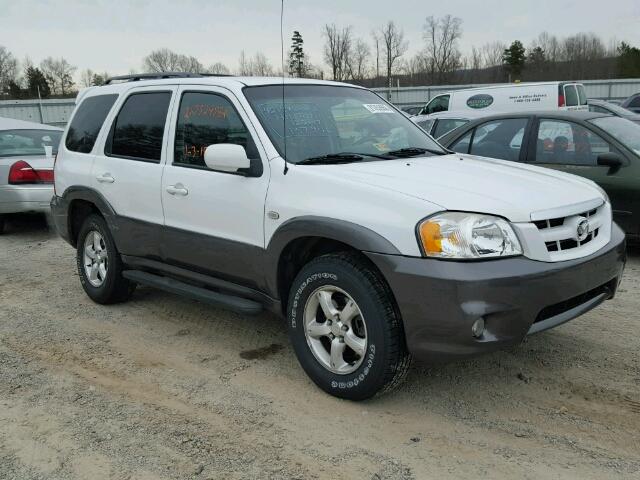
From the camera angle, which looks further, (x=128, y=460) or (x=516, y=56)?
(x=516, y=56)

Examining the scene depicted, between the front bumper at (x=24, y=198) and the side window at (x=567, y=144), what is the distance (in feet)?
21.1

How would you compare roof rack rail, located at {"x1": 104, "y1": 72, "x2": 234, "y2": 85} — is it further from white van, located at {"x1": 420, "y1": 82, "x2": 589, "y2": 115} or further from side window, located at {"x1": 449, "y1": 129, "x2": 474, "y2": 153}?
white van, located at {"x1": 420, "y1": 82, "x2": 589, "y2": 115}

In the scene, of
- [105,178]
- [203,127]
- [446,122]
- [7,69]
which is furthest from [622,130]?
[7,69]

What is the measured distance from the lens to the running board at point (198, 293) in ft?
13.0

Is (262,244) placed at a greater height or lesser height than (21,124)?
lesser

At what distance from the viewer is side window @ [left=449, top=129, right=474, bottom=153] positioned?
293 inches

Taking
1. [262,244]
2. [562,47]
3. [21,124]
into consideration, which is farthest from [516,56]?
[262,244]

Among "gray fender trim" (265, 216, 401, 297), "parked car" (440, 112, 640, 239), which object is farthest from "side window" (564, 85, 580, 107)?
"gray fender trim" (265, 216, 401, 297)

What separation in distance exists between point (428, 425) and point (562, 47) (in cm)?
7609

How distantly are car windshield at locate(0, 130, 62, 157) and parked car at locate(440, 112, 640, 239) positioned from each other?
5.90 meters

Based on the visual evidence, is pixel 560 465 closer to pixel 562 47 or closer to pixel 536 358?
pixel 536 358

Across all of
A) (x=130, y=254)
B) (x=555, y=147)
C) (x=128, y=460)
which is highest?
(x=555, y=147)

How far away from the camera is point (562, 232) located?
3.29m

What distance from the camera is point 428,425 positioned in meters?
3.28
